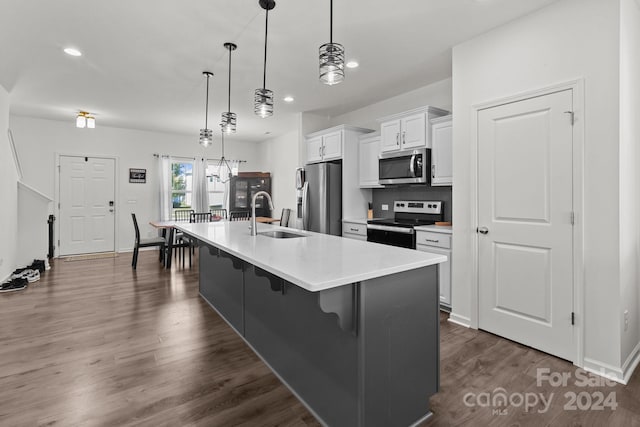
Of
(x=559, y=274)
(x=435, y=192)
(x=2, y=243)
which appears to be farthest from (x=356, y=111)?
(x=2, y=243)

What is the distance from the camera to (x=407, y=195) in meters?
4.34

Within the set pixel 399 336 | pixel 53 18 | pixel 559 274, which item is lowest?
pixel 399 336

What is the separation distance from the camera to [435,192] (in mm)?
3977

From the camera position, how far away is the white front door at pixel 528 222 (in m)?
2.31

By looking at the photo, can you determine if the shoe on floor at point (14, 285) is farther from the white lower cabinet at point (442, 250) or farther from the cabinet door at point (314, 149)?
the white lower cabinet at point (442, 250)

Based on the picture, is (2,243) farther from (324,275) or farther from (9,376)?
(324,275)

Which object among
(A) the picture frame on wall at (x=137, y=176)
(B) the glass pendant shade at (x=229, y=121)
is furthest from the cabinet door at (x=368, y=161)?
(A) the picture frame on wall at (x=137, y=176)

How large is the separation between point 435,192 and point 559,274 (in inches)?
71.5

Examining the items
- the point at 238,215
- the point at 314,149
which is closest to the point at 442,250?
the point at 314,149

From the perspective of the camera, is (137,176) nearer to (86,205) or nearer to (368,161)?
(86,205)

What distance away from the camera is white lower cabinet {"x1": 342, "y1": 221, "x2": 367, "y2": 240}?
435cm

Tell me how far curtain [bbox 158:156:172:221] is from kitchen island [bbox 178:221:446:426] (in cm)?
559

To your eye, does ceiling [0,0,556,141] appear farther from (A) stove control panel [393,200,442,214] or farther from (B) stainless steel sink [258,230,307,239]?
(B) stainless steel sink [258,230,307,239]

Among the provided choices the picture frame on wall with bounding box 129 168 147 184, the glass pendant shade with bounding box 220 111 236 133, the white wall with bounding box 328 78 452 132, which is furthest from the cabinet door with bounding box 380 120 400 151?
the picture frame on wall with bounding box 129 168 147 184
